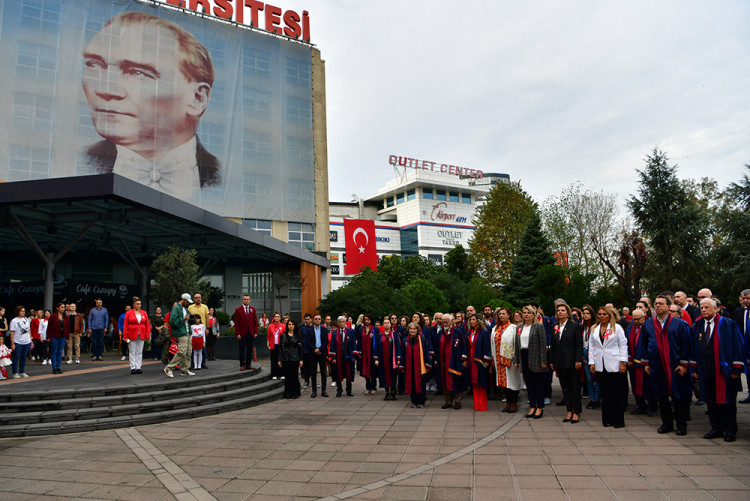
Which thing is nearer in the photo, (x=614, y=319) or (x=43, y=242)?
(x=614, y=319)

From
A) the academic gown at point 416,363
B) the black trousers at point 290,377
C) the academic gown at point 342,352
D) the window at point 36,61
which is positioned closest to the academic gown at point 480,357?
the academic gown at point 416,363

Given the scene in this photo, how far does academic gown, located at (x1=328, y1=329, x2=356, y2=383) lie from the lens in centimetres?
1205

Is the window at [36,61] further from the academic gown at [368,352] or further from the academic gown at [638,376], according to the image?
the academic gown at [638,376]

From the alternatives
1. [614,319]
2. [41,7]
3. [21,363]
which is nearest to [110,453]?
[21,363]

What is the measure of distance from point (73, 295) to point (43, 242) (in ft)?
10.2

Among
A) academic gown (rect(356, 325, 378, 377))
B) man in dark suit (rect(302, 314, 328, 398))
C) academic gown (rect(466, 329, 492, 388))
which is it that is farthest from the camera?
academic gown (rect(356, 325, 378, 377))

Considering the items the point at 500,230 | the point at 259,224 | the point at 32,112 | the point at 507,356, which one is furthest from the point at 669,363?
the point at 32,112

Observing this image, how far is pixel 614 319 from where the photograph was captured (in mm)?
7781

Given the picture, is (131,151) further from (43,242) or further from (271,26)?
(271,26)

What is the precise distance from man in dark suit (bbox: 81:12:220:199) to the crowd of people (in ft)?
86.9

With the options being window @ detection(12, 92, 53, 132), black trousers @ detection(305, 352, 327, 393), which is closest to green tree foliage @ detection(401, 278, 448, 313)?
black trousers @ detection(305, 352, 327, 393)

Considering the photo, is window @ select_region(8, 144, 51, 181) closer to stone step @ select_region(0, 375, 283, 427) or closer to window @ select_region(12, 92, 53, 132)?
window @ select_region(12, 92, 53, 132)

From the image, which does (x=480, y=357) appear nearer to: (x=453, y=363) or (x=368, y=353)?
(x=453, y=363)

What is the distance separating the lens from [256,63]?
3888 centimetres
